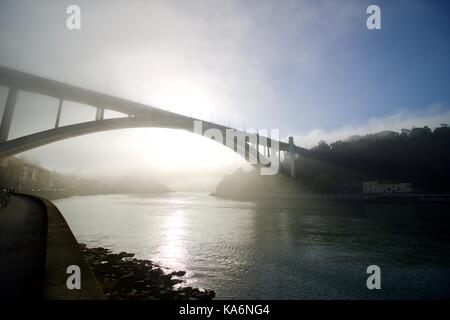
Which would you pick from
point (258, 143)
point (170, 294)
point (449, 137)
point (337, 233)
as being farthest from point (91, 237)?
point (449, 137)

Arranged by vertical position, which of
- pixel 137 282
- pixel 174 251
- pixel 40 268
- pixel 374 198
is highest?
pixel 40 268

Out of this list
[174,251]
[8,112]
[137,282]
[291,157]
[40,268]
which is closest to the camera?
[40,268]

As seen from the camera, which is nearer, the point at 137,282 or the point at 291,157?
the point at 137,282

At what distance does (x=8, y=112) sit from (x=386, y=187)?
6191cm

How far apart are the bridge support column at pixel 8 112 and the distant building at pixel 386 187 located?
5992 centimetres

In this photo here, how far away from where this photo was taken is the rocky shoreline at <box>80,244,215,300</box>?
4828 millimetres

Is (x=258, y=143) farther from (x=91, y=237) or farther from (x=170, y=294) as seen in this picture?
(x=170, y=294)

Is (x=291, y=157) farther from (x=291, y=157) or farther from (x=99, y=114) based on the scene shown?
(x=99, y=114)

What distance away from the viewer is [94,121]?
92.2ft

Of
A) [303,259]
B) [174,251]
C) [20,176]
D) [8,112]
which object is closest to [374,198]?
[303,259]

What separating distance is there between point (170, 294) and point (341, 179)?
6207 cm

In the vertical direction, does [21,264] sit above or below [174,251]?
above

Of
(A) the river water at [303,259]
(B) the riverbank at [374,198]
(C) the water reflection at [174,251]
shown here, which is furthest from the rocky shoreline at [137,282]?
(B) the riverbank at [374,198]
